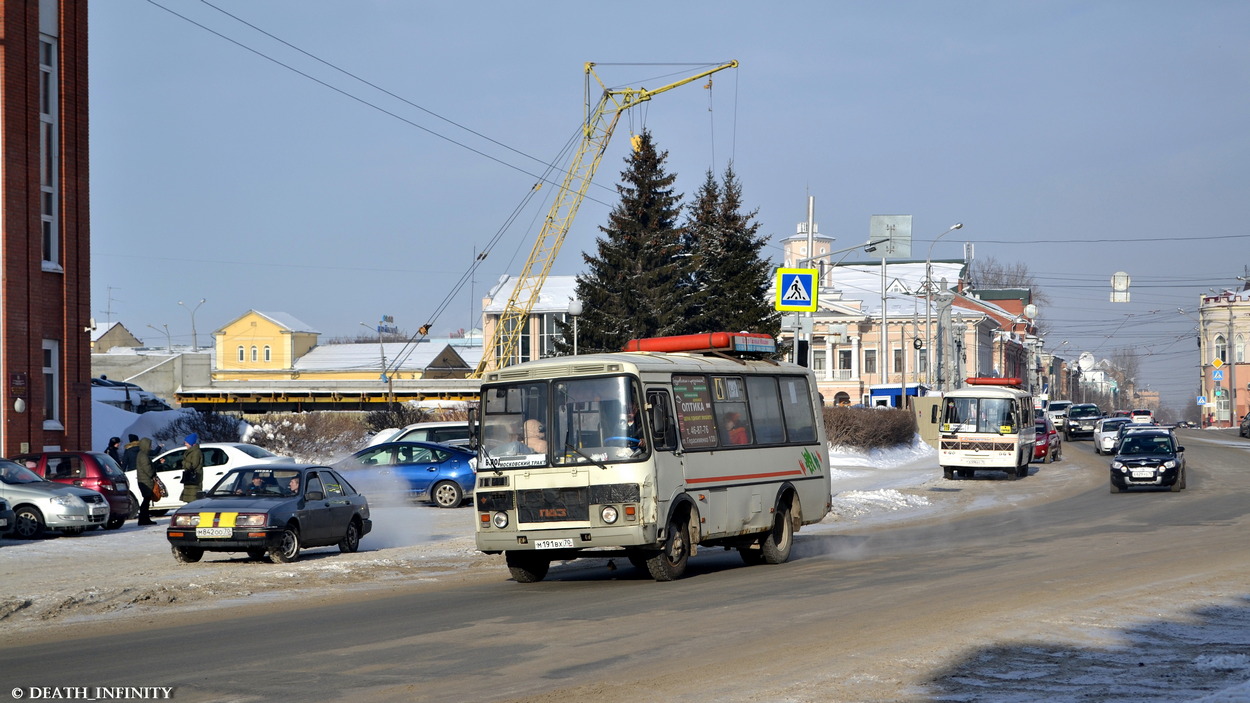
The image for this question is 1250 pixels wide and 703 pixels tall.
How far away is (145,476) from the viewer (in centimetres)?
2373

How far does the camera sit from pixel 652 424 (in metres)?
14.4

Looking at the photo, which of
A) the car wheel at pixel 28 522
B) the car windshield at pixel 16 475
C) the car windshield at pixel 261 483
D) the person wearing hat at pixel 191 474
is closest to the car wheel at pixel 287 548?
the car windshield at pixel 261 483

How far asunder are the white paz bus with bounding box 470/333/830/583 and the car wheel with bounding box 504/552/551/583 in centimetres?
2

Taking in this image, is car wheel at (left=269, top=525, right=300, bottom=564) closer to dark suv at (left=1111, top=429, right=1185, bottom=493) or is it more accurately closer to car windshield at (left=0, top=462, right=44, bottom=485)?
car windshield at (left=0, top=462, right=44, bottom=485)

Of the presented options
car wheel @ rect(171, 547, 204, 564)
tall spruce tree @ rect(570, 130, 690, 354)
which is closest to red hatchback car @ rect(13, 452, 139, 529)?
car wheel @ rect(171, 547, 204, 564)

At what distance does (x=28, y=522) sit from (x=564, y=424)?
1168cm

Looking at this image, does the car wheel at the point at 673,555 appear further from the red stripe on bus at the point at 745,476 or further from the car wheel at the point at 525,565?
the car wheel at the point at 525,565

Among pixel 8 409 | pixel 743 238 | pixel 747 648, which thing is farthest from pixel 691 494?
pixel 743 238

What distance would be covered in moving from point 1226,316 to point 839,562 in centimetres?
11713

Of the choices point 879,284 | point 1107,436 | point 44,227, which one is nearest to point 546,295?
point 879,284

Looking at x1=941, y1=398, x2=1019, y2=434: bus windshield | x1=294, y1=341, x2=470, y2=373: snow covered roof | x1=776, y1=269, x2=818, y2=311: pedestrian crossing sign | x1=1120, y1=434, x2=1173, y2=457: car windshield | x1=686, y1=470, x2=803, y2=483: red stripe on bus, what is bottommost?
x1=1120, y1=434, x2=1173, y2=457: car windshield

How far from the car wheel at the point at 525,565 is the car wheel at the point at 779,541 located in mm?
3268

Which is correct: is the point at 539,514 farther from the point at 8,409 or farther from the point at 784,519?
the point at 8,409

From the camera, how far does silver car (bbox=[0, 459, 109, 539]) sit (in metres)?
21.2
